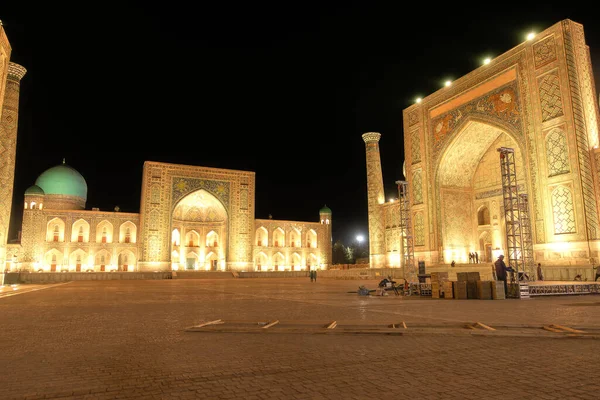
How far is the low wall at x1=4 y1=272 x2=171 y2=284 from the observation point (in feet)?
89.0

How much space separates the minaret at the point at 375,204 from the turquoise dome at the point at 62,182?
2892cm

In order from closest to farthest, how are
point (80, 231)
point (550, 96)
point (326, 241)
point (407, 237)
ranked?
point (550, 96) → point (407, 237) → point (80, 231) → point (326, 241)

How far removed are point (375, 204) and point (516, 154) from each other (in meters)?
11.8

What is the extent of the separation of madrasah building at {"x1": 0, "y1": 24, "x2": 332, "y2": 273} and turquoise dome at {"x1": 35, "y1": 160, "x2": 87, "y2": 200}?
0.09 m

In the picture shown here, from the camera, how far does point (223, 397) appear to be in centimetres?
275

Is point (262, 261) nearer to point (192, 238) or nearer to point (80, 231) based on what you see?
point (192, 238)

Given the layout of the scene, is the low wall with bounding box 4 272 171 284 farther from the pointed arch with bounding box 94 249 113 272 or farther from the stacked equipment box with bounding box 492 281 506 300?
the stacked equipment box with bounding box 492 281 506 300

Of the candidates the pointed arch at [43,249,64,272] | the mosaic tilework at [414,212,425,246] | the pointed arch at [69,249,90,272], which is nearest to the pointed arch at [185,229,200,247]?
the pointed arch at [69,249,90,272]

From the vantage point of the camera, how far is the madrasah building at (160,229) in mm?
36438

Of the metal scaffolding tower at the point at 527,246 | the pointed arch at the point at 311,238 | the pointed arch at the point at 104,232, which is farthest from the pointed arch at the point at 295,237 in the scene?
the metal scaffolding tower at the point at 527,246

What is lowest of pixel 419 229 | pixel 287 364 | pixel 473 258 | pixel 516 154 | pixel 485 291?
pixel 287 364

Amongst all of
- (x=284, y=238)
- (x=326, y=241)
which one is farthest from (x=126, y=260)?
(x=326, y=241)

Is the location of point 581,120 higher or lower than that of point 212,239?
higher

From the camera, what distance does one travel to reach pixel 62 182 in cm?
4225
